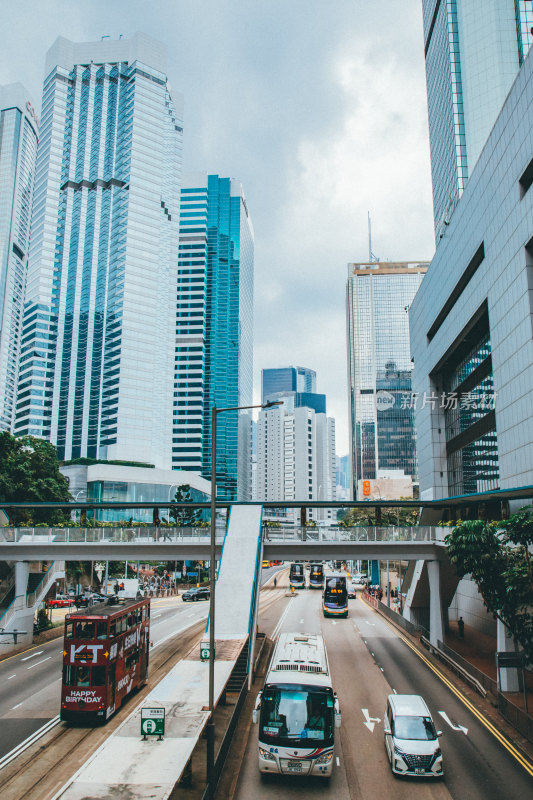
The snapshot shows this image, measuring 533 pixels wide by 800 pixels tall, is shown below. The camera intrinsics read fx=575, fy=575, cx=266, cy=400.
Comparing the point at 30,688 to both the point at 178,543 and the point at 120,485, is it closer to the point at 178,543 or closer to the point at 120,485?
the point at 178,543

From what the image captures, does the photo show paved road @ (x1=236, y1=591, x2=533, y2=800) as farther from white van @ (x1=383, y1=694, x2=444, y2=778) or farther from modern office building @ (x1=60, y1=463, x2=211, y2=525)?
modern office building @ (x1=60, y1=463, x2=211, y2=525)

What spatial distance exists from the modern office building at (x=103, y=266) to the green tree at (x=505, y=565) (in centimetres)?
14913

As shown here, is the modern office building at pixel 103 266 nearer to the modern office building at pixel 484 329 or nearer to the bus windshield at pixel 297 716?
the modern office building at pixel 484 329

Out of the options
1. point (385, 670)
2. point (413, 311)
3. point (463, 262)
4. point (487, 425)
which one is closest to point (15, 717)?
point (385, 670)

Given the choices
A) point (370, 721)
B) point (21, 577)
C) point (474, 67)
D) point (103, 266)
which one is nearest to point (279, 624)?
point (21, 577)

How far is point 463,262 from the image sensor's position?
5409 centimetres

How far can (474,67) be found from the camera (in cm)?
8269

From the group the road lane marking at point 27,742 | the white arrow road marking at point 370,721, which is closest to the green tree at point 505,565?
the white arrow road marking at point 370,721

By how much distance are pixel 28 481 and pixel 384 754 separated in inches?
2595

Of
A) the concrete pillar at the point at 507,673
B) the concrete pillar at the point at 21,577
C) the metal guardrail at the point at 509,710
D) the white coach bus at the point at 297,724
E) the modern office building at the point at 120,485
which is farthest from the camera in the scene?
the modern office building at the point at 120,485

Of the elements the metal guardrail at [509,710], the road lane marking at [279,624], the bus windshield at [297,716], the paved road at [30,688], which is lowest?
the road lane marking at [279,624]

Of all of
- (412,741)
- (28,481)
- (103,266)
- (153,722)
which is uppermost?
(103,266)

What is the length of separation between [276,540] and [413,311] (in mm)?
49463

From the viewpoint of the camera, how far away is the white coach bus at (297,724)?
16812mm
